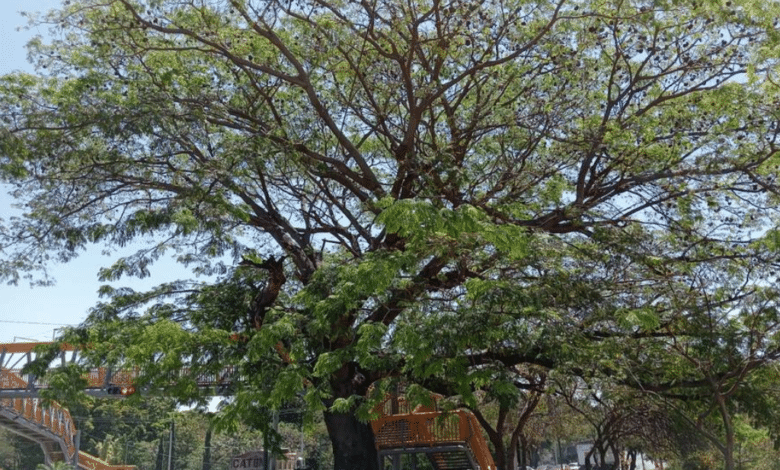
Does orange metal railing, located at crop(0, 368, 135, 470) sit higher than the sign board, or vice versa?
orange metal railing, located at crop(0, 368, 135, 470)

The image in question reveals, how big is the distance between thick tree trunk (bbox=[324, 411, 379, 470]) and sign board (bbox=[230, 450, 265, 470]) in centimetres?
140

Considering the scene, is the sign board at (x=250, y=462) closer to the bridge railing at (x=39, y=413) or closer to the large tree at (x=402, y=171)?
the large tree at (x=402, y=171)

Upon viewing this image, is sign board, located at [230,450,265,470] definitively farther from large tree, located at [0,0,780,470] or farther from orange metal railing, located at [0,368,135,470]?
orange metal railing, located at [0,368,135,470]

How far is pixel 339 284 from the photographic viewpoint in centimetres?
1268

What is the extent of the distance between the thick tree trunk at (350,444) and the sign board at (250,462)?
1.40m

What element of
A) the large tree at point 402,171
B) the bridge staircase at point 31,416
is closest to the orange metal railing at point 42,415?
the bridge staircase at point 31,416

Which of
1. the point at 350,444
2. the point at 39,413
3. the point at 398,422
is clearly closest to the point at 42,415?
the point at 39,413

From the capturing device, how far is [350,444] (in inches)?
613

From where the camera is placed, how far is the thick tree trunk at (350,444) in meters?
15.5

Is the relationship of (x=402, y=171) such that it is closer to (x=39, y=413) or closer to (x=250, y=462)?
(x=250, y=462)

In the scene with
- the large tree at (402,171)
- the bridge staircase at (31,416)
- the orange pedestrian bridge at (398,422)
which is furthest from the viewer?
the bridge staircase at (31,416)

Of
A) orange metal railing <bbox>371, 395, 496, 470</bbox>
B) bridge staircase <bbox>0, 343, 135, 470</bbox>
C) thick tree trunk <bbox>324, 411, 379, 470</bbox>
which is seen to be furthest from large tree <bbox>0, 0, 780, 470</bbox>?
bridge staircase <bbox>0, 343, 135, 470</bbox>

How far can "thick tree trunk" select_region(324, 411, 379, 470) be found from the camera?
15516 mm

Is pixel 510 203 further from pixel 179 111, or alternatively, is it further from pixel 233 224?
pixel 179 111
